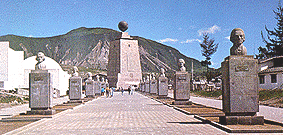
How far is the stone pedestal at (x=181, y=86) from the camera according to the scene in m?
16.7

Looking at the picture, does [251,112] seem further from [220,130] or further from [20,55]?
[20,55]

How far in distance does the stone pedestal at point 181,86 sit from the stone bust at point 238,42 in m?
7.77

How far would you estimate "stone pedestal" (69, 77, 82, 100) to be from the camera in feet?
67.1

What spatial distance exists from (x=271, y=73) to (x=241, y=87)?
24.5m

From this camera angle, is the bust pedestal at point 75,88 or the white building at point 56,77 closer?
the bust pedestal at point 75,88

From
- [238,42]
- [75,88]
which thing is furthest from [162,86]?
[238,42]

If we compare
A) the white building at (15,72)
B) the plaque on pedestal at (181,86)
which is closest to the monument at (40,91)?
the plaque on pedestal at (181,86)

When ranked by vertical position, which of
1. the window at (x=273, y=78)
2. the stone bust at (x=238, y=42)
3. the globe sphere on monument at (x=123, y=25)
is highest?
the globe sphere on monument at (x=123, y=25)

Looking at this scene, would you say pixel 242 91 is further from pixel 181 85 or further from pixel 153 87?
pixel 153 87

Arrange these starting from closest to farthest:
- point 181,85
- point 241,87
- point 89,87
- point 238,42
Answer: point 241,87 → point 238,42 → point 181,85 → point 89,87

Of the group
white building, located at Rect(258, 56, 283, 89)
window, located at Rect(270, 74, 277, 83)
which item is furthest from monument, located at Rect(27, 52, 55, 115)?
window, located at Rect(270, 74, 277, 83)

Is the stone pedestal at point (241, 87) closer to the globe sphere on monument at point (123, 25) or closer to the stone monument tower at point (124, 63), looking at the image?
the stone monument tower at point (124, 63)

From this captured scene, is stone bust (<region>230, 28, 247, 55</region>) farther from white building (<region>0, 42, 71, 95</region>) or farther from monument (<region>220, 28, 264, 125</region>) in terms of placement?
white building (<region>0, 42, 71, 95</region>)

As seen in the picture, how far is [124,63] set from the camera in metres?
69.3
